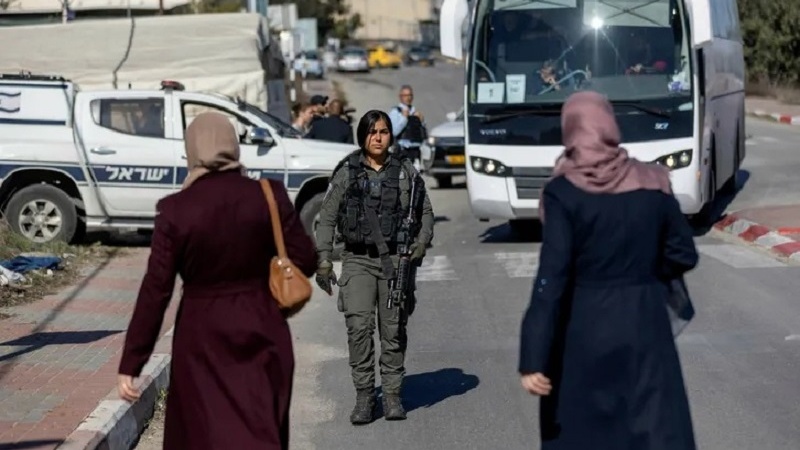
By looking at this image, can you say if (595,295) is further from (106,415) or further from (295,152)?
(295,152)

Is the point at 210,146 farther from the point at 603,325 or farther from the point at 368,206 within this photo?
the point at 368,206

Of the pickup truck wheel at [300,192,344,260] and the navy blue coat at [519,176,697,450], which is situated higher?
the navy blue coat at [519,176,697,450]

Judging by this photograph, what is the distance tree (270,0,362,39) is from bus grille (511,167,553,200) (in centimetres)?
6789

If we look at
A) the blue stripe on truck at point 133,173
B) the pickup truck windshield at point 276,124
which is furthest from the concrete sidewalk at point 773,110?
the blue stripe on truck at point 133,173

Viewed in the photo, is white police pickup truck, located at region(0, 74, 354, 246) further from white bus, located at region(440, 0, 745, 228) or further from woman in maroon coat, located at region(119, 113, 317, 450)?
woman in maroon coat, located at region(119, 113, 317, 450)

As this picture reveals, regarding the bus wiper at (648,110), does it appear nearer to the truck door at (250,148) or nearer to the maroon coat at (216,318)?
the truck door at (250,148)

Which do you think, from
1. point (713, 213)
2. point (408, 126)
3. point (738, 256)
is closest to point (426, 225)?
point (738, 256)

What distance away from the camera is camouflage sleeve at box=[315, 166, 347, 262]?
811 cm

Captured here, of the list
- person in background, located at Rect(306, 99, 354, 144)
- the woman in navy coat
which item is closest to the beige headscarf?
the woman in navy coat

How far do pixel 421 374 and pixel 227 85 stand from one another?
12.8 metres

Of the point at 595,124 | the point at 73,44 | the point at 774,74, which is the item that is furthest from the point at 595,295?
the point at 774,74

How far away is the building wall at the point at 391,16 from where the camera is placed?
130 m

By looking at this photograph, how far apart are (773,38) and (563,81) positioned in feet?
102

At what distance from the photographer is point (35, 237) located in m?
16.4
